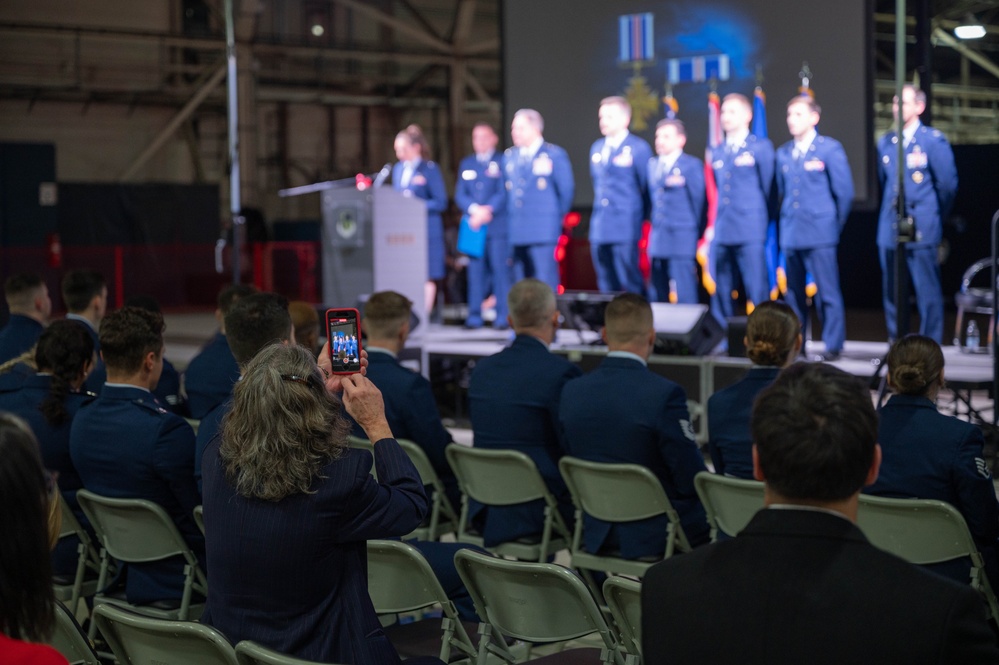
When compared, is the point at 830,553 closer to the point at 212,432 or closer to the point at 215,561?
the point at 215,561

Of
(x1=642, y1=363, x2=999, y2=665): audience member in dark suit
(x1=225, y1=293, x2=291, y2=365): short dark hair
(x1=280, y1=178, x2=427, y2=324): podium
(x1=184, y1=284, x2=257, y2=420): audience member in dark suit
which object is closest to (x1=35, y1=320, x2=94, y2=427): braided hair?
(x1=225, y1=293, x2=291, y2=365): short dark hair

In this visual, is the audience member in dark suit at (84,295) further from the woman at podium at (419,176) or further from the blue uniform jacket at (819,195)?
the woman at podium at (419,176)

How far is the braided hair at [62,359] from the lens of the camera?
3.54m

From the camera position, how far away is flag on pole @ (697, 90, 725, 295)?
848 centimetres

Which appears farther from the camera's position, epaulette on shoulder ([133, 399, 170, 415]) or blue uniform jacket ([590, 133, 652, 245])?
blue uniform jacket ([590, 133, 652, 245])

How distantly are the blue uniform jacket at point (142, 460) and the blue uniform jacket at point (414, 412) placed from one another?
899 millimetres

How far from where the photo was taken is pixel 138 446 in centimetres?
318

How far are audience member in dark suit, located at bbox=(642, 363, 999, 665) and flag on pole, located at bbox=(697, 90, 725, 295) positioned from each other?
6825mm

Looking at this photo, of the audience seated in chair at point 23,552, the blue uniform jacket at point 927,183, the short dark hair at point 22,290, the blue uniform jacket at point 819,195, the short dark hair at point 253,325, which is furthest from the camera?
the blue uniform jacket at point 819,195

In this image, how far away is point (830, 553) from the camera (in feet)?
4.70

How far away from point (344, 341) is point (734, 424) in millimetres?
1451

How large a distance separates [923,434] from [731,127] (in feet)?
17.3

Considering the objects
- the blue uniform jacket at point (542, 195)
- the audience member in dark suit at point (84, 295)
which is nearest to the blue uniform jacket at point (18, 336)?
the audience member in dark suit at point (84, 295)

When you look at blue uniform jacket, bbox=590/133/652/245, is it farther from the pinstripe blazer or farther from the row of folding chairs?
the pinstripe blazer
